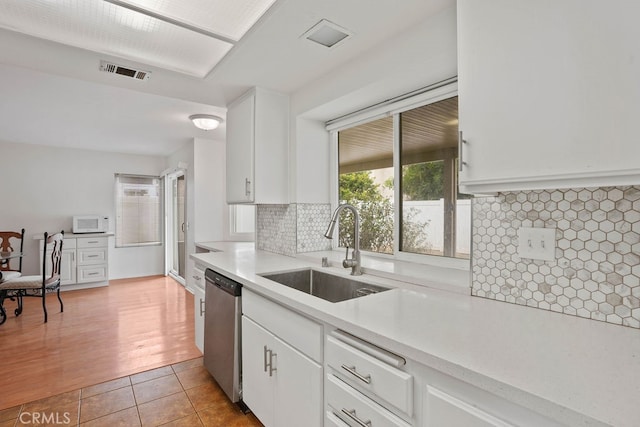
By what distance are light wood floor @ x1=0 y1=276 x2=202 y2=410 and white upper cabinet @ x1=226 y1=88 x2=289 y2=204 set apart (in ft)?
5.06

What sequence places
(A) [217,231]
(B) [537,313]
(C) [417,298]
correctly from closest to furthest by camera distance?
(B) [537,313] < (C) [417,298] < (A) [217,231]

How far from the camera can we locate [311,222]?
2.52 meters

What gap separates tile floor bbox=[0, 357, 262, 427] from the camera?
186 cm

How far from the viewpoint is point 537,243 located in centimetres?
117

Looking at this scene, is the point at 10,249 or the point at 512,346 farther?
the point at 10,249

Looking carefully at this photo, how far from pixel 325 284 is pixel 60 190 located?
5.39 metres

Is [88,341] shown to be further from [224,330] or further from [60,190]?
[60,190]

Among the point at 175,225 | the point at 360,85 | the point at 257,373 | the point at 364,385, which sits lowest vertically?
the point at 257,373

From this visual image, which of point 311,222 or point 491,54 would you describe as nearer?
point 491,54

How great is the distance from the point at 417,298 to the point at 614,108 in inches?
34.5

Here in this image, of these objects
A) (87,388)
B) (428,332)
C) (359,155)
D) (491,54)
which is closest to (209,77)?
(359,155)

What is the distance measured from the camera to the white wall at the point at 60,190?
15.9 ft

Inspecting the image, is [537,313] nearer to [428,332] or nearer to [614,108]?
[428,332]

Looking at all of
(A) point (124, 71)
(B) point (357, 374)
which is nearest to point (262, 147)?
(A) point (124, 71)
